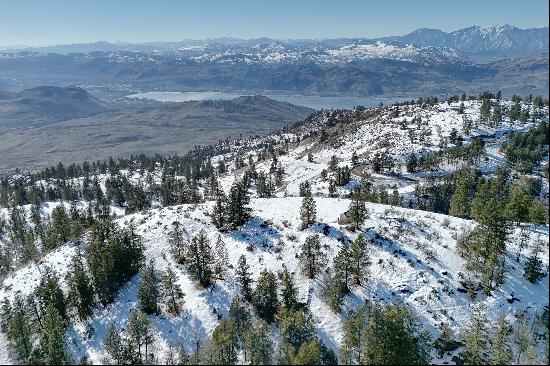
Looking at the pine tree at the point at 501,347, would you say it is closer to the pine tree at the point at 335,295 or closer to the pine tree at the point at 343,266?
the pine tree at the point at 335,295

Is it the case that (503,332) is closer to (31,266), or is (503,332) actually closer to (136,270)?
(136,270)

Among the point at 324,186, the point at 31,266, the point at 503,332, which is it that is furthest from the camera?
the point at 324,186

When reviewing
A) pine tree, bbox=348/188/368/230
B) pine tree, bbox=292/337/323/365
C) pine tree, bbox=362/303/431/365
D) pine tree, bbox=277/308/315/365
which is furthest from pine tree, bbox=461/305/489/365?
pine tree, bbox=348/188/368/230

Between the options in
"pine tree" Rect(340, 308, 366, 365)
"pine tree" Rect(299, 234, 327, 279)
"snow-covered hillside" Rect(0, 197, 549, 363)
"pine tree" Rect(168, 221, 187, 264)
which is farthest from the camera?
"pine tree" Rect(168, 221, 187, 264)

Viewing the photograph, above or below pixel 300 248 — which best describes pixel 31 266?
below

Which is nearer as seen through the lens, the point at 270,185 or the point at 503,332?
the point at 503,332

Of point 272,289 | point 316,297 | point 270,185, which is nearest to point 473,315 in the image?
point 316,297

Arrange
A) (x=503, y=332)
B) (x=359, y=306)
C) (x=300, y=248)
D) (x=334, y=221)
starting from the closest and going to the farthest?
(x=503, y=332) → (x=359, y=306) → (x=300, y=248) → (x=334, y=221)

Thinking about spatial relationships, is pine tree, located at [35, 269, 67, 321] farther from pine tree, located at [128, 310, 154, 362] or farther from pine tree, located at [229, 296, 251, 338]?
pine tree, located at [229, 296, 251, 338]
